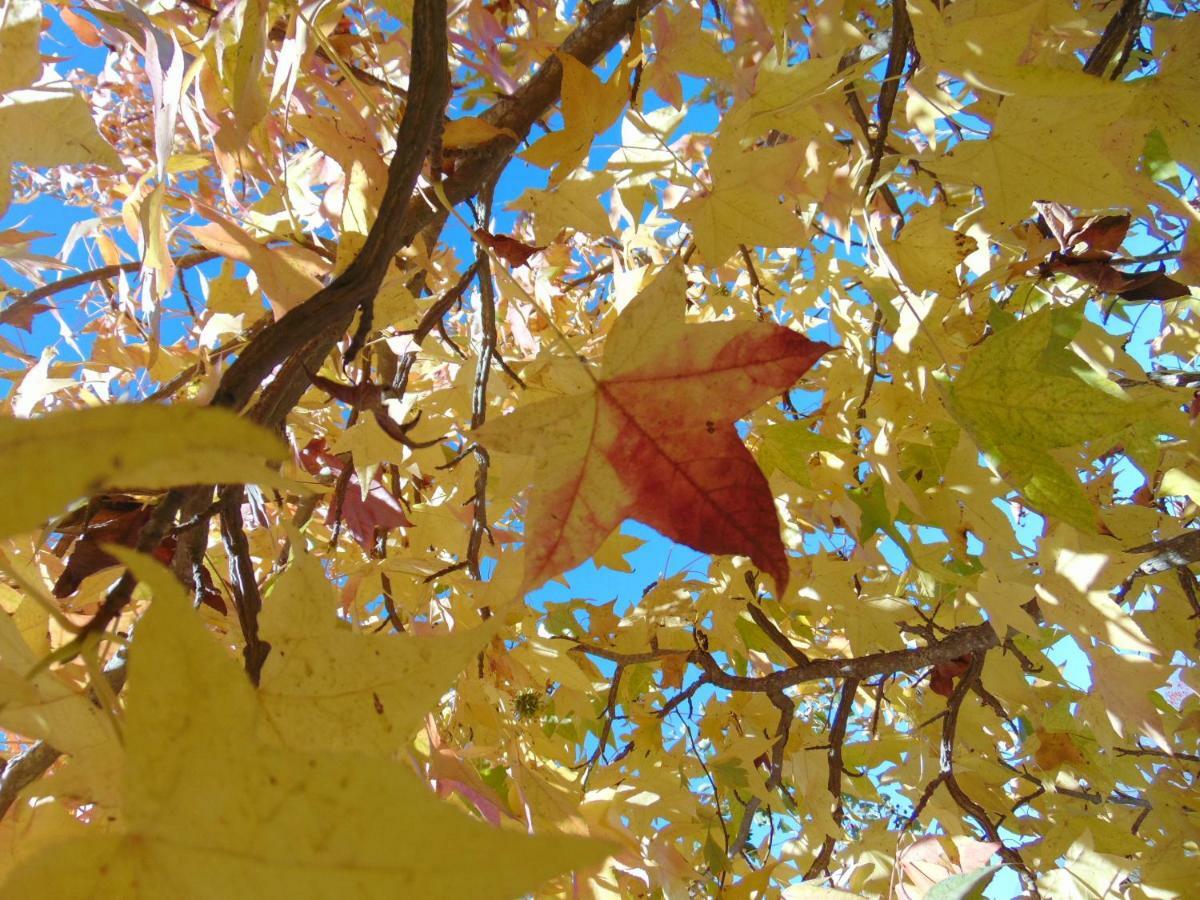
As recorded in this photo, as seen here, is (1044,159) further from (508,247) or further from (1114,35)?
(508,247)

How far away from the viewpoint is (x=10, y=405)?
41.1 inches

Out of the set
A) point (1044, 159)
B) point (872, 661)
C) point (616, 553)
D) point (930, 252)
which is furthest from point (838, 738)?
point (1044, 159)

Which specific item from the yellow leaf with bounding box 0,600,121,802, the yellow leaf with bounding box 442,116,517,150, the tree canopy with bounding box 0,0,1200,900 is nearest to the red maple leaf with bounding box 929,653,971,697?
the tree canopy with bounding box 0,0,1200,900

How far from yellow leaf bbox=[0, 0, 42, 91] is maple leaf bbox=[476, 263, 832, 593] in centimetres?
41

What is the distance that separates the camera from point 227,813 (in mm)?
260

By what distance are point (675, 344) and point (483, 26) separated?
750 mm

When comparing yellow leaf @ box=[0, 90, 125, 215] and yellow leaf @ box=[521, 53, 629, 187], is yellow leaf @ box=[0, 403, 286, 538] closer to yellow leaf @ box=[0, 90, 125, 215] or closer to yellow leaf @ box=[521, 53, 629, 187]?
yellow leaf @ box=[0, 90, 125, 215]

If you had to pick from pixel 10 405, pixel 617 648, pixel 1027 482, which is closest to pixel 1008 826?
pixel 617 648

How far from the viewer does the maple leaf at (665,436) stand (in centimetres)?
44

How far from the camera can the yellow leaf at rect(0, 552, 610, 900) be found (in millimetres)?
248

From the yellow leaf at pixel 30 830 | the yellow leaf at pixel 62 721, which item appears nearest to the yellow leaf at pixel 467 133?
the yellow leaf at pixel 62 721

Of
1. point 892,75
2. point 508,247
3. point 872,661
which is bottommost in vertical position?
point 872,661

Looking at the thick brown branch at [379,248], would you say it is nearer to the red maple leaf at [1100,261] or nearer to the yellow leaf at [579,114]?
the yellow leaf at [579,114]

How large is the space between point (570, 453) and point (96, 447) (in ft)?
0.94
